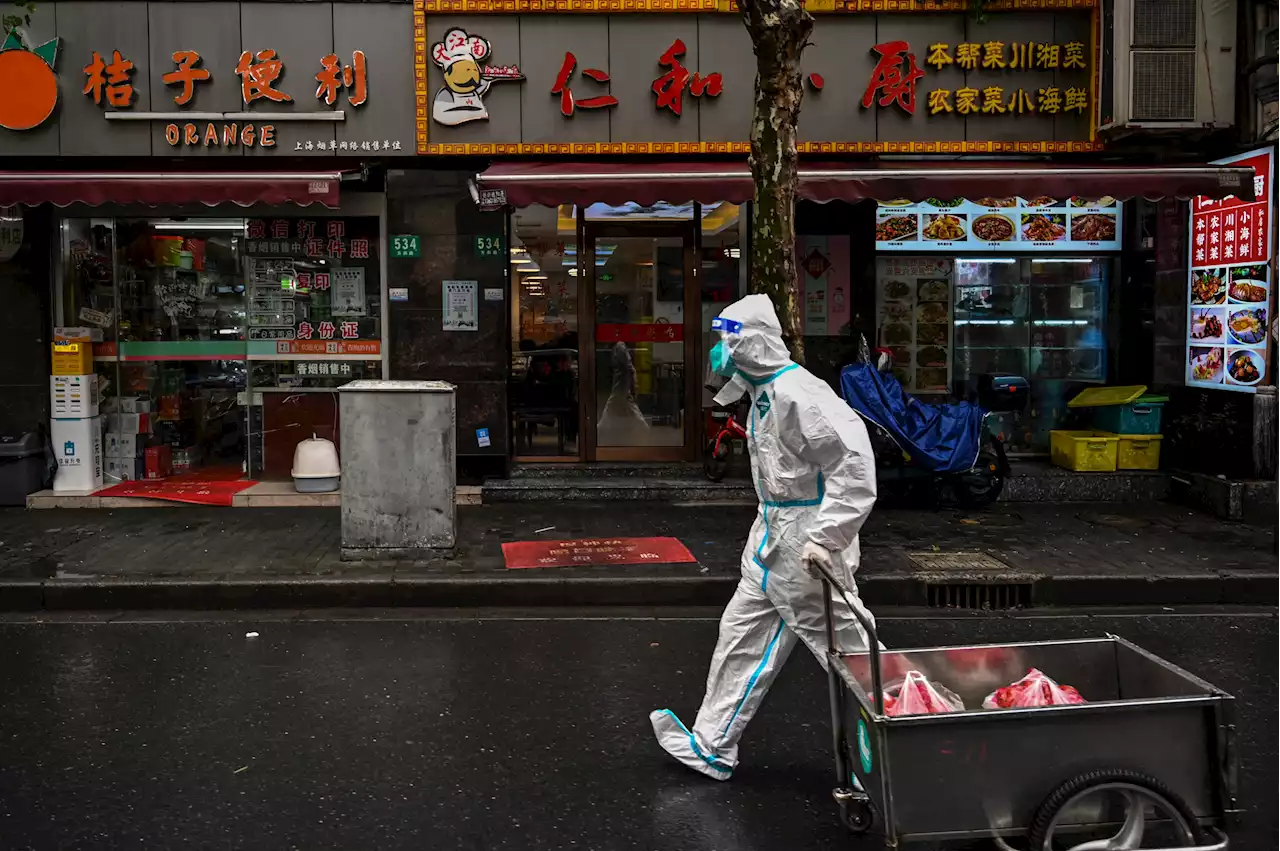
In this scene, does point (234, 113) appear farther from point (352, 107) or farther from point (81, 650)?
point (81, 650)

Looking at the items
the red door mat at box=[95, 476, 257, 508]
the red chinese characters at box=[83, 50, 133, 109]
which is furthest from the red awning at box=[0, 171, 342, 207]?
the red door mat at box=[95, 476, 257, 508]

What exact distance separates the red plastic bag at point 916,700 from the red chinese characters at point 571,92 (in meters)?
8.17

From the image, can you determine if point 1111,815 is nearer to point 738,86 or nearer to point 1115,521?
point 1115,521

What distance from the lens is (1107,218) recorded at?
468 inches

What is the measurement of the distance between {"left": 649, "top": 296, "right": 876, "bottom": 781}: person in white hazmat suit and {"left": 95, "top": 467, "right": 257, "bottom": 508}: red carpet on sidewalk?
24.5ft

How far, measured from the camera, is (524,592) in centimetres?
761

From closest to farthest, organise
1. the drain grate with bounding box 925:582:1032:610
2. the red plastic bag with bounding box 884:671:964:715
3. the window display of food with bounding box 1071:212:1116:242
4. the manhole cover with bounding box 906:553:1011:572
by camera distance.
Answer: the red plastic bag with bounding box 884:671:964:715 < the drain grate with bounding box 925:582:1032:610 < the manhole cover with bounding box 906:553:1011:572 < the window display of food with bounding box 1071:212:1116:242

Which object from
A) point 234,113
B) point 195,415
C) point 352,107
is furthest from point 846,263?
point 195,415

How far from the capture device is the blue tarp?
33.0ft

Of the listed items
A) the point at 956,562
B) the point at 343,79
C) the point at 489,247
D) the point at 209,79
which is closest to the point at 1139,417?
the point at 956,562

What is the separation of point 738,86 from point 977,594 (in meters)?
5.58

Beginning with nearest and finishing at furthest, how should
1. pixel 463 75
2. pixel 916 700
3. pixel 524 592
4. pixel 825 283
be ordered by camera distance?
pixel 916 700
pixel 524 592
pixel 463 75
pixel 825 283

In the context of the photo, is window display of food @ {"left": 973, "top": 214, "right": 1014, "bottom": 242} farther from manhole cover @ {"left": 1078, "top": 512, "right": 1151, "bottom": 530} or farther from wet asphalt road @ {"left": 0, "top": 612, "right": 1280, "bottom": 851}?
wet asphalt road @ {"left": 0, "top": 612, "right": 1280, "bottom": 851}

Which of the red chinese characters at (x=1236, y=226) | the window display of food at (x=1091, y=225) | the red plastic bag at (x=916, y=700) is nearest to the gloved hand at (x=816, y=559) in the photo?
the red plastic bag at (x=916, y=700)
